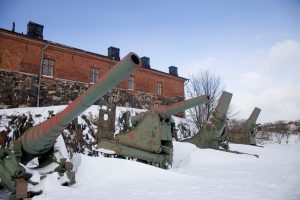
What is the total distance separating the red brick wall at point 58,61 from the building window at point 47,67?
9.0 inches

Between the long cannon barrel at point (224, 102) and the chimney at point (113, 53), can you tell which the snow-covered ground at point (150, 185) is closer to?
the long cannon barrel at point (224, 102)

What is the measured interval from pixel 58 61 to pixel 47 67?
812mm

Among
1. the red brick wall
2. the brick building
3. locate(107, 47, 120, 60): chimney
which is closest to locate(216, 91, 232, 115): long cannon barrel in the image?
the brick building

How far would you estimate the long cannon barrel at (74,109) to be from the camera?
10.3 ft

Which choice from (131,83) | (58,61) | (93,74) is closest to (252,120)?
(131,83)

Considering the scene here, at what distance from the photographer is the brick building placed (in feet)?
51.8

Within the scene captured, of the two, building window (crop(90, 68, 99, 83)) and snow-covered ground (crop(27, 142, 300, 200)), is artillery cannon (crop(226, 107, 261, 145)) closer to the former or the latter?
snow-covered ground (crop(27, 142, 300, 200))

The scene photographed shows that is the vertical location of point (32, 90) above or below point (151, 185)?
above

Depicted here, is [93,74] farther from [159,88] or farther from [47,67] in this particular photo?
[159,88]

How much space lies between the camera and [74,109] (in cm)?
394

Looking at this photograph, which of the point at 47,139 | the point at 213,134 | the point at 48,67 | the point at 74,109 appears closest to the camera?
the point at 74,109

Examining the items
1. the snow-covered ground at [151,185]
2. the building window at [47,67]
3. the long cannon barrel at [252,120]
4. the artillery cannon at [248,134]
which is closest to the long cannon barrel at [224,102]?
the artillery cannon at [248,134]

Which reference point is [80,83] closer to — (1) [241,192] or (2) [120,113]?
(2) [120,113]

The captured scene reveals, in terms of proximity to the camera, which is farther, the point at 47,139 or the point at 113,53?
the point at 113,53
